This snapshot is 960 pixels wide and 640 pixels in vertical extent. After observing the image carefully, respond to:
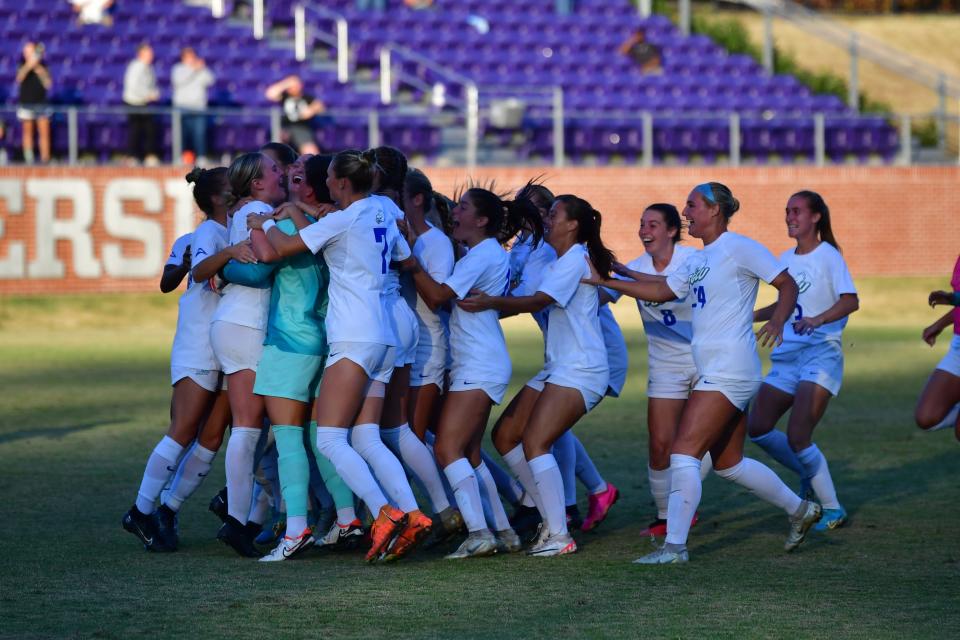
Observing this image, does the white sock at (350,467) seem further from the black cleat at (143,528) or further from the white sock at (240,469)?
the black cleat at (143,528)

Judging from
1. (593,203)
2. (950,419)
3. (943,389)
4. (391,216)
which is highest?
(593,203)

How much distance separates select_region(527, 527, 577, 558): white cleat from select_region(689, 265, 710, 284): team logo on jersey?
1.45 meters

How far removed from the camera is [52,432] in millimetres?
11094

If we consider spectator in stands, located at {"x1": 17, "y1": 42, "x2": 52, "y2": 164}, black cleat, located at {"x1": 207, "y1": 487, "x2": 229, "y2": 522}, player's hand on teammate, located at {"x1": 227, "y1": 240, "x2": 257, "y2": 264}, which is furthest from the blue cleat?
spectator in stands, located at {"x1": 17, "y1": 42, "x2": 52, "y2": 164}

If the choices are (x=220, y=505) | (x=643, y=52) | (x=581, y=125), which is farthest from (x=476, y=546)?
(x=643, y=52)

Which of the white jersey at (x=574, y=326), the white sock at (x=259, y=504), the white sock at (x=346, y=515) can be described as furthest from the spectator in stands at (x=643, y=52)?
the white sock at (x=346, y=515)

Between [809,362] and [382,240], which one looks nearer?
[382,240]

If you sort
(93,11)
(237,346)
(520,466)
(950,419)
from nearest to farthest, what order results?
(237,346), (520,466), (950,419), (93,11)

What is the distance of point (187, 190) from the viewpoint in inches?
840

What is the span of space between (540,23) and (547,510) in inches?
880

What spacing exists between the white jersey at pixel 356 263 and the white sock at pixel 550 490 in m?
1.00

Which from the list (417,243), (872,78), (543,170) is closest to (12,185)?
(543,170)

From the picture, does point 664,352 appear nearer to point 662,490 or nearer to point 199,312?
point 662,490

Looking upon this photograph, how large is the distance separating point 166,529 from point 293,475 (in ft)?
2.71
